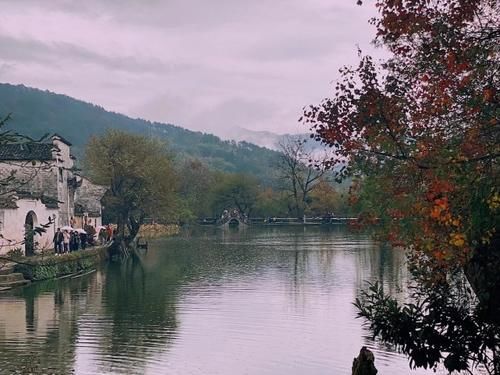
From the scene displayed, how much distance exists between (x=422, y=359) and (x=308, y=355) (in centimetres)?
825

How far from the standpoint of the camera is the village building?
3638 centimetres

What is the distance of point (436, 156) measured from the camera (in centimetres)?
1139

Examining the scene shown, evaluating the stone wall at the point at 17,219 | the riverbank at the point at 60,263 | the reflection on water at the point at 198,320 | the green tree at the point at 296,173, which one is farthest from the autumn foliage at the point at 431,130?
the green tree at the point at 296,173

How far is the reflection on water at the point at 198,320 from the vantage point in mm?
17562

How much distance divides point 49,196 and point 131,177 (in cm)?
1816

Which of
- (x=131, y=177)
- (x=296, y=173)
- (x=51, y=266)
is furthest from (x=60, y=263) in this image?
(x=296, y=173)

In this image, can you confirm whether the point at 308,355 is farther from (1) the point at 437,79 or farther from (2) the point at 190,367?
(1) the point at 437,79

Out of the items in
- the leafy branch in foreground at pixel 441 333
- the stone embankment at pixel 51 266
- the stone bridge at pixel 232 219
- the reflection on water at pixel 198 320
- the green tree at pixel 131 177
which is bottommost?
the reflection on water at pixel 198 320

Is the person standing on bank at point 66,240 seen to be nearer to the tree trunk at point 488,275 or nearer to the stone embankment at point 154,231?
the stone embankment at point 154,231

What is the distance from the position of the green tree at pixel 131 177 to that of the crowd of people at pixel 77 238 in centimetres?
129

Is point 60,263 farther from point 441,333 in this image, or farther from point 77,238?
point 441,333

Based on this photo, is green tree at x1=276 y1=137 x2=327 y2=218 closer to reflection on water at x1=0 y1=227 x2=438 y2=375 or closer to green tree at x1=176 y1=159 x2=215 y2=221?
green tree at x1=176 y1=159 x2=215 y2=221

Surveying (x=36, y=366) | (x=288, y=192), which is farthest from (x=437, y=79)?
(x=288, y=192)

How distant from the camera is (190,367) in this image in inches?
675
